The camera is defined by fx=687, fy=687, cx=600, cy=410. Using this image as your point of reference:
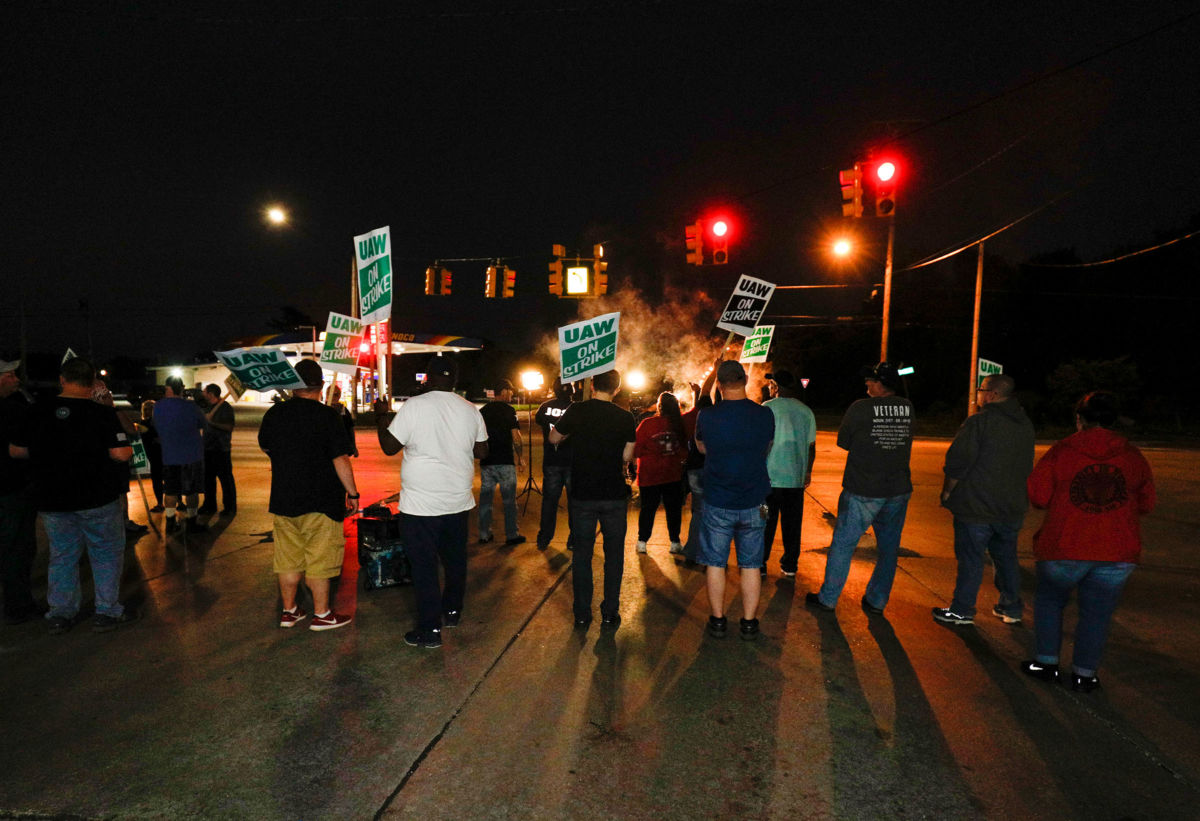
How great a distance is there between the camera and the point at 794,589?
240 inches

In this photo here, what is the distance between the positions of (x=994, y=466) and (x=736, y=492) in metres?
2.00

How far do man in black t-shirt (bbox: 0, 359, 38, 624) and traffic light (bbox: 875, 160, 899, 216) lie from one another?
12442 millimetres

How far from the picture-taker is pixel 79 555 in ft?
16.3

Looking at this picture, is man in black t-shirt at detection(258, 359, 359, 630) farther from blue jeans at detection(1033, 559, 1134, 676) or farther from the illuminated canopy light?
the illuminated canopy light

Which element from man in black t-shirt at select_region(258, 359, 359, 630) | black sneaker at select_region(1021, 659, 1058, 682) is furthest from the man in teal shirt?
man in black t-shirt at select_region(258, 359, 359, 630)

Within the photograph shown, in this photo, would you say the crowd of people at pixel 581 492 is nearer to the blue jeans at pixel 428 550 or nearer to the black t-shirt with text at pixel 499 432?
the blue jeans at pixel 428 550

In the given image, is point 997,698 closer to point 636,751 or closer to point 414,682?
point 636,751

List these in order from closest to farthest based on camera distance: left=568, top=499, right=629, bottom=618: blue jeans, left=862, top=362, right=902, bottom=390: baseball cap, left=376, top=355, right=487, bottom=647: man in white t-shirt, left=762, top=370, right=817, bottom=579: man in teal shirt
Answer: left=376, top=355, right=487, bottom=647: man in white t-shirt < left=568, top=499, right=629, bottom=618: blue jeans < left=862, top=362, right=902, bottom=390: baseball cap < left=762, top=370, right=817, bottom=579: man in teal shirt

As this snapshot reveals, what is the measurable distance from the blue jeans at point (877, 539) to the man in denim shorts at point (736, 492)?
0.89 metres

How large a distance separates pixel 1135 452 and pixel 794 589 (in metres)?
2.86

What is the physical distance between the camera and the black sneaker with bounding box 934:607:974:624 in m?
5.15

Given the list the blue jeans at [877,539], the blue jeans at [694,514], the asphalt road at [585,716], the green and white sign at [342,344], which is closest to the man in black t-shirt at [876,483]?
the blue jeans at [877,539]

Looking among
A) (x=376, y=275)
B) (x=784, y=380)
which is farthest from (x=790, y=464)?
(x=376, y=275)

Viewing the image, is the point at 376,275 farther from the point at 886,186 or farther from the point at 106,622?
the point at 886,186
